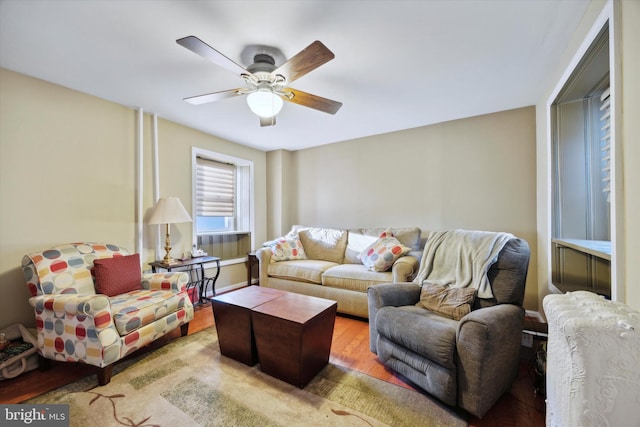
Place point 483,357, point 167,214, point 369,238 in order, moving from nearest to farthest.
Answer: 1. point 483,357
2. point 167,214
3. point 369,238

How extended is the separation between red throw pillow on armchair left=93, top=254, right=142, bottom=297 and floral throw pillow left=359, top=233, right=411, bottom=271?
8.02 feet

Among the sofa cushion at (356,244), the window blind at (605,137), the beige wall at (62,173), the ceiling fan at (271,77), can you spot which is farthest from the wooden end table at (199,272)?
the window blind at (605,137)

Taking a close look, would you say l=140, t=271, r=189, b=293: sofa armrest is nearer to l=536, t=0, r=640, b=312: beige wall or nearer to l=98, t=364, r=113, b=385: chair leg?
l=98, t=364, r=113, b=385: chair leg

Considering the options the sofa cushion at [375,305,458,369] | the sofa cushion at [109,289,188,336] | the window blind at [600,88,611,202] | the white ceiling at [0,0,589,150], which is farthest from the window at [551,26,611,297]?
the sofa cushion at [109,289,188,336]

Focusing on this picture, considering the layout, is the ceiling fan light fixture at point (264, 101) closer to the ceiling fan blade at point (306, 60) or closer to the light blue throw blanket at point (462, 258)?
the ceiling fan blade at point (306, 60)

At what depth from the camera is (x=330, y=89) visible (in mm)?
2412

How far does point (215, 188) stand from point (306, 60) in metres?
3.00

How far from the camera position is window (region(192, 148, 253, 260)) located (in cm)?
377

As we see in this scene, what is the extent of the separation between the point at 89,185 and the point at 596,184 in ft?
14.7

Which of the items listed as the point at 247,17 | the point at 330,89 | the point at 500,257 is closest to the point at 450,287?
the point at 500,257

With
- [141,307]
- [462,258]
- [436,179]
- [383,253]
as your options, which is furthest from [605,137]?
[141,307]

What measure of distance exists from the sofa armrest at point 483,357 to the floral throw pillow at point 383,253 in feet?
4.55

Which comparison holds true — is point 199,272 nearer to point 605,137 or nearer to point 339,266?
point 339,266

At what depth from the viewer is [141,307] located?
201cm
